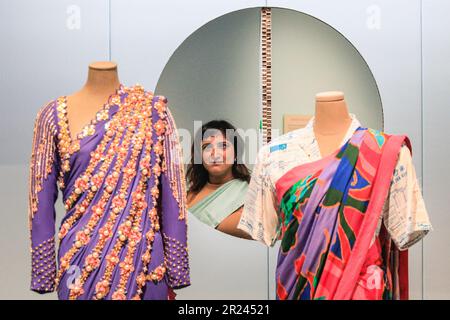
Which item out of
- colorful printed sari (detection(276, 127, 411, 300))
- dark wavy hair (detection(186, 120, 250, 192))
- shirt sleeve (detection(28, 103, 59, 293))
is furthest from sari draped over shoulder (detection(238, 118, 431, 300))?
shirt sleeve (detection(28, 103, 59, 293))

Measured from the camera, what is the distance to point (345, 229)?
1.75 m

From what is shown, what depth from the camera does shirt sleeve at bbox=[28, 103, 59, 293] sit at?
176 centimetres

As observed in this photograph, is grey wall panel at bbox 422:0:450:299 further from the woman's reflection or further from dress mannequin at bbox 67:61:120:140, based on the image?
dress mannequin at bbox 67:61:120:140

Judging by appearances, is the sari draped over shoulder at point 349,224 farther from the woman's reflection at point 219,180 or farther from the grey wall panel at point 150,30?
the grey wall panel at point 150,30

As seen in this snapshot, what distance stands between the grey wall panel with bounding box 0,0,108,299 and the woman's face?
480mm

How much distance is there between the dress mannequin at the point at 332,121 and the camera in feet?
6.31

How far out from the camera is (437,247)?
2439mm

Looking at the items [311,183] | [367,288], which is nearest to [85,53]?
[311,183]

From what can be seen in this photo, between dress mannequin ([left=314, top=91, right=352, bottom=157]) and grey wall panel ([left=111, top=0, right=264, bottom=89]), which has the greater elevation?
grey wall panel ([left=111, top=0, right=264, bottom=89])

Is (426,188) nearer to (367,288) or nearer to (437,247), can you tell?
(437,247)

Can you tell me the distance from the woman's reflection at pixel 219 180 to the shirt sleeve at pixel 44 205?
66cm

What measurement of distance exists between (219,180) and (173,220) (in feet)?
1.98

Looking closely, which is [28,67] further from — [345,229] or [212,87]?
[345,229]

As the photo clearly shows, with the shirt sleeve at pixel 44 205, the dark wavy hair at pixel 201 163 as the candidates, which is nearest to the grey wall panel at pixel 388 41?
the dark wavy hair at pixel 201 163
